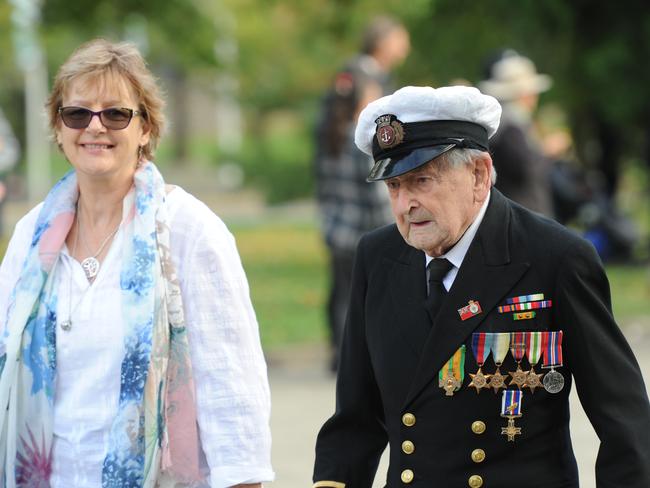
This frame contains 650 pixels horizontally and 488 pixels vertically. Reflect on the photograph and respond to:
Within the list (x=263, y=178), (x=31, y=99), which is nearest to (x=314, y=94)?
(x=263, y=178)

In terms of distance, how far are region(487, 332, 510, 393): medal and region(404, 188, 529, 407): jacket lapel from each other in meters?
0.07

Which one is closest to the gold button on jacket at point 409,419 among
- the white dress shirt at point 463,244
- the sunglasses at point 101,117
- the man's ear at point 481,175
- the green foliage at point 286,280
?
the white dress shirt at point 463,244

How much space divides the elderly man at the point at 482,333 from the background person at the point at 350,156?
5.73 metres

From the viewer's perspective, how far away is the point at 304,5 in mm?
20203

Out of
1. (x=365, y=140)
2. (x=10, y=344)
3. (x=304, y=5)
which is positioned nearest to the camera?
(x=365, y=140)

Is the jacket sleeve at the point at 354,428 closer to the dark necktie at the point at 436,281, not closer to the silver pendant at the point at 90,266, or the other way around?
the dark necktie at the point at 436,281

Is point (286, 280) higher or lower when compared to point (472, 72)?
lower

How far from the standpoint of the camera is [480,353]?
Result: 135 inches

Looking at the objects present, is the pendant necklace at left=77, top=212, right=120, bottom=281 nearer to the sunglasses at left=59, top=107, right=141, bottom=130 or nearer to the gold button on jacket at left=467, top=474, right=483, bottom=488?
the sunglasses at left=59, top=107, right=141, bottom=130

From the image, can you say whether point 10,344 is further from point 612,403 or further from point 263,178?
point 263,178

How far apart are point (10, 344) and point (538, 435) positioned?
1506 millimetres

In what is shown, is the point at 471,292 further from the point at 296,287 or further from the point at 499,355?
the point at 296,287

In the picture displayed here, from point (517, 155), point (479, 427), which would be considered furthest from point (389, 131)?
point (517, 155)

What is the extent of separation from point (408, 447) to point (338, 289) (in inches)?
248
